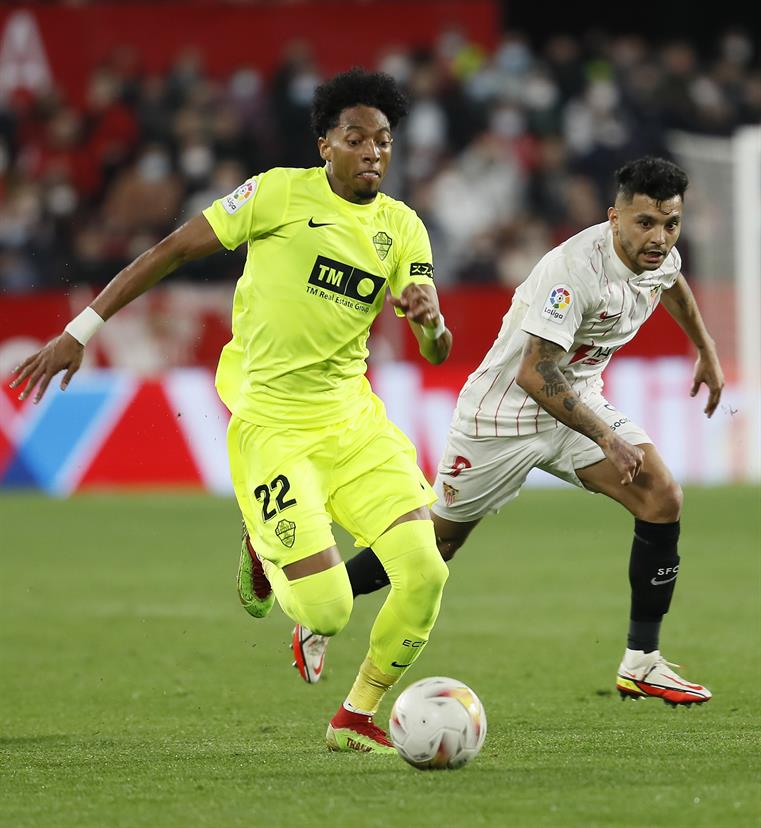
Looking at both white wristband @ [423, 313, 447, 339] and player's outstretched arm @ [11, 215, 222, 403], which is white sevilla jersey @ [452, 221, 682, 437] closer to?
white wristband @ [423, 313, 447, 339]

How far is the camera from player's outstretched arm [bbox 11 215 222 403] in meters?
5.77

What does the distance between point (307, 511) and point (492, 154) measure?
1344 centimetres

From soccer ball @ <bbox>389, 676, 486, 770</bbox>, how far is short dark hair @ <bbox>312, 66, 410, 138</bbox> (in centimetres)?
217

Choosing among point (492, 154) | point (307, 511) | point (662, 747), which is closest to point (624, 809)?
point (662, 747)

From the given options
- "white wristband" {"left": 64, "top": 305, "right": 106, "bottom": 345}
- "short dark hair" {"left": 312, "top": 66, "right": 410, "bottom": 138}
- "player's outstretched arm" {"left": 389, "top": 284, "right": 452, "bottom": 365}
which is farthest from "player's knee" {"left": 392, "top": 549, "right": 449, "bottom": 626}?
"short dark hair" {"left": 312, "top": 66, "right": 410, "bottom": 138}

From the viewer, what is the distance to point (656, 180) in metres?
6.49

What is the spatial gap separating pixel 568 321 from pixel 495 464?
886mm

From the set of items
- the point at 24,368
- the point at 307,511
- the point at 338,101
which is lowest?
the point at 307,511

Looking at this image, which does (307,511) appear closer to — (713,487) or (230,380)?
(230,380)

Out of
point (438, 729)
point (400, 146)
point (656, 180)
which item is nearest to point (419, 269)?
point (656, 180)

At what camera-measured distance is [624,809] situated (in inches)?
187

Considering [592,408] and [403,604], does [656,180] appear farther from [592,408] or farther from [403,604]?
[403,604]

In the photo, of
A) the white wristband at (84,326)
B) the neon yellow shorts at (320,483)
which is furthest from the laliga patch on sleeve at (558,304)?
the white wristband at (84,326)

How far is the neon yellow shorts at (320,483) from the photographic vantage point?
19.7ft
